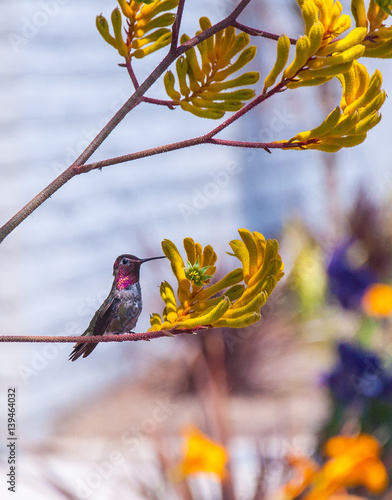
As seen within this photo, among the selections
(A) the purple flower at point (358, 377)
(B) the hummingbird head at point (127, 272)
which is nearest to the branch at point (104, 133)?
(B) the hummingbird head at point (127, 272)

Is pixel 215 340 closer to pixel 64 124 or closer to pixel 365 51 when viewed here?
pixel 64 124

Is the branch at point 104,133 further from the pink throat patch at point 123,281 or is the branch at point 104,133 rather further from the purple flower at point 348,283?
the purple flower at point 348,283

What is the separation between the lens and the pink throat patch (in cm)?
33

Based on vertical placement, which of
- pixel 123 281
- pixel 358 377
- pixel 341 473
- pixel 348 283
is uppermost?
pixel 348 283

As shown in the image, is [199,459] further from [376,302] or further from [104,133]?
[104,133]

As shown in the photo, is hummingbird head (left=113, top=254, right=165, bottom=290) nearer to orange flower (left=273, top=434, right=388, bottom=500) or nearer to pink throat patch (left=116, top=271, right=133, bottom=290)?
pink throat patch (left=116, top=271, right=133, bottom=290)

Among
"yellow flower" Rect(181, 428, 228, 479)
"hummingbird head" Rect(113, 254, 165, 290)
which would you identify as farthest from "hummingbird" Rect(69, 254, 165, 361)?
"yellow flower" Rect(181, 428, 228, 479)

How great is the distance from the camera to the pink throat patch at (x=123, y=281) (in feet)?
1.07

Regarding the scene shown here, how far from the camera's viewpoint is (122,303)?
0.32 m

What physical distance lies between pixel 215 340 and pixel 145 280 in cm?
42

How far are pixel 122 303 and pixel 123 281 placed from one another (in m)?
0.02

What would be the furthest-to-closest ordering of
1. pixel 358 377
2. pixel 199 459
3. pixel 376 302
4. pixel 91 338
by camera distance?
1. pixel 376 302
2. pixel 358 377
3. pixel 199 459
4. pixel 91 338

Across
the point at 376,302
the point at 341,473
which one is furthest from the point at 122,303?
the point at 376,302

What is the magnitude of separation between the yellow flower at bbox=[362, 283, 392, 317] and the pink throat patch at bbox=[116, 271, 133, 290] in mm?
1514
